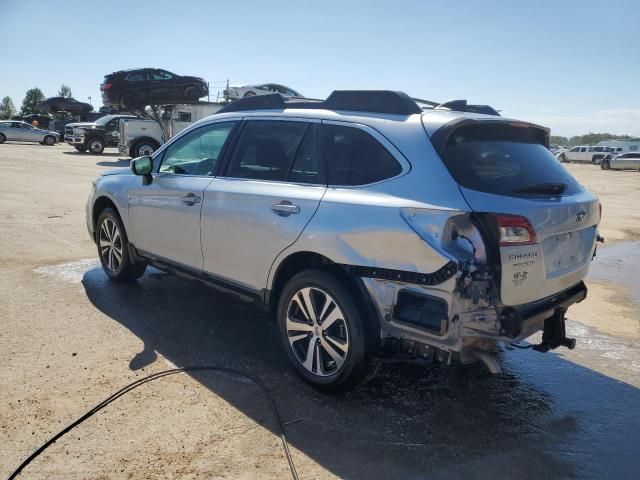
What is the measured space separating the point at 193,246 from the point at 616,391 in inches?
133

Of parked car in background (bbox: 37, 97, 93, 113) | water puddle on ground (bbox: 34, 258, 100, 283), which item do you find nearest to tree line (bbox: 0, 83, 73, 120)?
parked car in background (bbox: 37, 97, 93, 113)

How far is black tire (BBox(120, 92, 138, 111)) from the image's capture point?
66.5 feet

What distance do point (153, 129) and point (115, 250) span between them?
16.3 metres

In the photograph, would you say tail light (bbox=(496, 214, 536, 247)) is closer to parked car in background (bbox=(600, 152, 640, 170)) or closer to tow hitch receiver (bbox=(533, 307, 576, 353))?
tow hitch receiver (bbox=(533, 307, 576, 353))

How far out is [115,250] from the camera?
5.60 m

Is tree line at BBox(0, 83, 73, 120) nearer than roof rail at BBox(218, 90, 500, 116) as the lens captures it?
No

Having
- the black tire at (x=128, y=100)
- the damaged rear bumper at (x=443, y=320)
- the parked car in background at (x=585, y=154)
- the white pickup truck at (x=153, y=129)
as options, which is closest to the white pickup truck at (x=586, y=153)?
the parked car in background at (x=585, y=154)

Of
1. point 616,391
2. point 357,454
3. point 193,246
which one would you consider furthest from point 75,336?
point 616,391

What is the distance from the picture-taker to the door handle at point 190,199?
4.30 meters

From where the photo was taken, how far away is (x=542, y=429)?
127 inches

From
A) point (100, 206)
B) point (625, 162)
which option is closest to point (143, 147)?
point (100, 206)

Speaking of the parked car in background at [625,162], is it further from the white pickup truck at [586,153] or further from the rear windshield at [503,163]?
the rear windshield at [503,163]

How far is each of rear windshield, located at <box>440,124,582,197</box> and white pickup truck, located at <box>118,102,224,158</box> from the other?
18.3 metres

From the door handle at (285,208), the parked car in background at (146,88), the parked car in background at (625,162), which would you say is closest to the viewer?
the door handle at (285,208)
